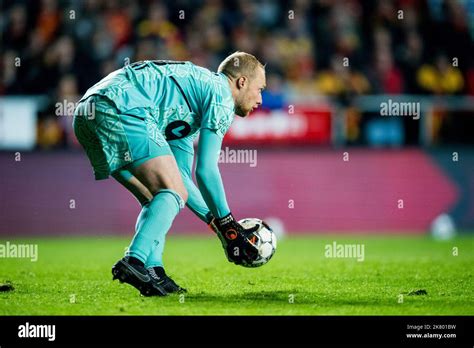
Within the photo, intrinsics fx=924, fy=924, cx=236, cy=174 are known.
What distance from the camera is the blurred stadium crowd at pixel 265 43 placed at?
15.9m

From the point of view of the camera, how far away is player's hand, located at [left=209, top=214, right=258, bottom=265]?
24.6ft

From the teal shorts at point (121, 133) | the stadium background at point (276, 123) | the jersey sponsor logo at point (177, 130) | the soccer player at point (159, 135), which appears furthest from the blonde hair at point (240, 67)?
the stadium background at point (276, 123)

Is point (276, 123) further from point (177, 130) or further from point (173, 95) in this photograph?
point (173, 95)

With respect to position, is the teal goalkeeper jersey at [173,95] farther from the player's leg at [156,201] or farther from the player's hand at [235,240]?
the player's hand at [235,240]

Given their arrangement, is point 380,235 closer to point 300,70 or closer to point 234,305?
point 300,70

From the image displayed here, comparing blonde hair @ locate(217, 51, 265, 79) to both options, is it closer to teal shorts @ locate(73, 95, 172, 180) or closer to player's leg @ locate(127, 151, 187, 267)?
teal shorts @ locate(73, 95, 172, 180)

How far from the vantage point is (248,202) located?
51.2 feet

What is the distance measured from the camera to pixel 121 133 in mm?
7375

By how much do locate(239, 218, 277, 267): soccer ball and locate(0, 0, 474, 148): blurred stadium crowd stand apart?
7.63m

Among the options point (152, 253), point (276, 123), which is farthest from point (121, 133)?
point (276, 123)

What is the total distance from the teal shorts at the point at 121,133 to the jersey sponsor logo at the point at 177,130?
0.27m

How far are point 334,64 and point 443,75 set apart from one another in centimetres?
203
